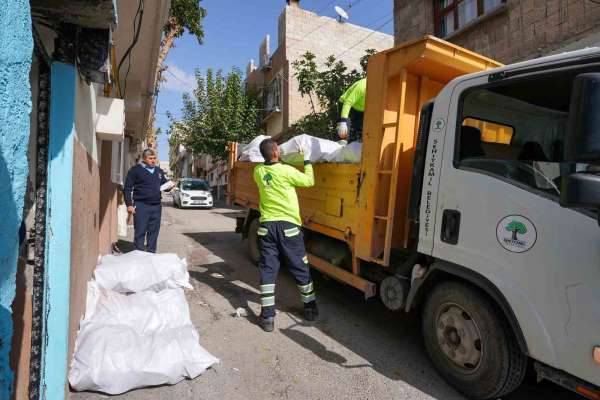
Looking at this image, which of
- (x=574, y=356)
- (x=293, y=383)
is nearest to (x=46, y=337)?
(x=293, y=383)

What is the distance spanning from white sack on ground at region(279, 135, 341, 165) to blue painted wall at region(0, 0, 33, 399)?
303 cm

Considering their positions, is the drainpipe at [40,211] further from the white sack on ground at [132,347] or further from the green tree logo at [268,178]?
the green tree logo at [268,178]

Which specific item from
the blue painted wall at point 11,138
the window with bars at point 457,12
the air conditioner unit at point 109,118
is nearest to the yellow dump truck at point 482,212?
the blue painted wall at point 11,138

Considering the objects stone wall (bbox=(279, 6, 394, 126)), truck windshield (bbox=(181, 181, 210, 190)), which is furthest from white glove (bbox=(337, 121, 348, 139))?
truck windshield (bbox=(181, 181, 210, 190))

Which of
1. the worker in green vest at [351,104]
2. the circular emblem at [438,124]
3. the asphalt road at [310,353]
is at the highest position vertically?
the worker in green vest at [351,104]

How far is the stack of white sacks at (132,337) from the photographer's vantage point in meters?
2.40

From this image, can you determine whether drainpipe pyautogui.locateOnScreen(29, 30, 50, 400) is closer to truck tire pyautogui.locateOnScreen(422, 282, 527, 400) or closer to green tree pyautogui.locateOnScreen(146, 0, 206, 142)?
truck tire pyautogui.locateOnScreen(422, 282, 527, 400)

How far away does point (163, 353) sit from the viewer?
2.58 m

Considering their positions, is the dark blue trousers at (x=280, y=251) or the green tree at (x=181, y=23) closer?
the dark blue trousers at (x=280, y=251)

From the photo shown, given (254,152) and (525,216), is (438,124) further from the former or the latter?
(254,152)

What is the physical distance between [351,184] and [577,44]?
17.2 feet

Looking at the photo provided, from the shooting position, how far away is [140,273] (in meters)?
3.77

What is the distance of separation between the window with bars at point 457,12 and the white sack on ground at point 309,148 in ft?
19.2

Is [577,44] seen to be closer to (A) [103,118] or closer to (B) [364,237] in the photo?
(B) [364,237]
